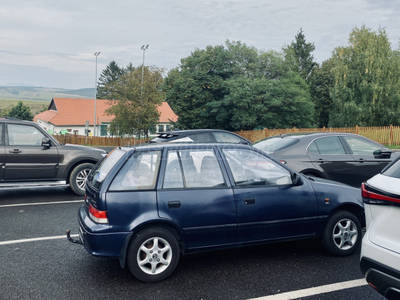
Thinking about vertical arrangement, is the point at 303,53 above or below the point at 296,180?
above

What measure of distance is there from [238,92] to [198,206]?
3810 centimetres

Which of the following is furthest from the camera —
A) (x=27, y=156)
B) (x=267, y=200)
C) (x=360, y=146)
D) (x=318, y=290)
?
(x=27, y=156)

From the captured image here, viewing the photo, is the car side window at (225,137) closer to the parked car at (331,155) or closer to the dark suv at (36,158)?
the parked car at (331,155)

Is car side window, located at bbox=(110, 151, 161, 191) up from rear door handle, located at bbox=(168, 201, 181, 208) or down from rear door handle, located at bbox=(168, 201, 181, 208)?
up

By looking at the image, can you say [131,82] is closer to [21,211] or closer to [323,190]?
[21,211]

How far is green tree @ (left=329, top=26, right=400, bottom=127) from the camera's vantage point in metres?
37.9

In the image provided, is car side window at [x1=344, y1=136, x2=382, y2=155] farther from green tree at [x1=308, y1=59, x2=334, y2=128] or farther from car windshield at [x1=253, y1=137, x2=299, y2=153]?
green tree at [x1=308, y1=59, x2=334, y2=128]

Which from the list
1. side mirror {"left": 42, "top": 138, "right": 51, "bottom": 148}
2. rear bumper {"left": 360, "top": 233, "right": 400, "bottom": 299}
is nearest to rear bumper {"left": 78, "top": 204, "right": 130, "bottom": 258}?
rear bumper {"left": 360, "top": 233, "right": 400, "bottom": 299}

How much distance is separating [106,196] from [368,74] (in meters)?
40.0

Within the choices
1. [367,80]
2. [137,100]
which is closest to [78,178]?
[137,100]

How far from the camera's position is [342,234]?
15.6ft

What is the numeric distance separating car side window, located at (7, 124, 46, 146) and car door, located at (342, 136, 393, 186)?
7091 mm

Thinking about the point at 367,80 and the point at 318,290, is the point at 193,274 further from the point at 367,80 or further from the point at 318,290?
the point at 367,80

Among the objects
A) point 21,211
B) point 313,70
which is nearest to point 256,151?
point 21,211
